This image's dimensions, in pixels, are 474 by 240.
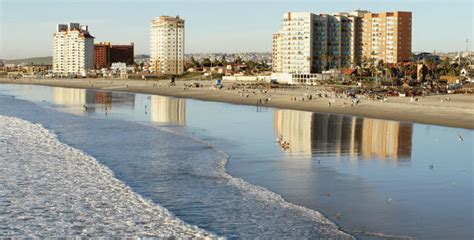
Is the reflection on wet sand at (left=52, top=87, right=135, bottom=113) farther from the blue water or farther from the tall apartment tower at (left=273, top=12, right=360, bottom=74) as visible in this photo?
the tall apartment tower at (left=273, top=12, right=360, bottom=74)

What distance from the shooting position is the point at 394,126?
33.1 m

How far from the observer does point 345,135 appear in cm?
2869

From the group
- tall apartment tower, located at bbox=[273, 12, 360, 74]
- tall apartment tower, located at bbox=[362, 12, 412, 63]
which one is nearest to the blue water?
tall apartment tower, located at bbox=[273, 12, 360, 74]

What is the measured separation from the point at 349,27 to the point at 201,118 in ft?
285

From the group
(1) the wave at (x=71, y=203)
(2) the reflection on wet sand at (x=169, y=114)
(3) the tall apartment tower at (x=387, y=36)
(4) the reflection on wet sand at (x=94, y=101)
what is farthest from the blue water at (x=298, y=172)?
(3) the tall apartment tower at (x=387, y=36)

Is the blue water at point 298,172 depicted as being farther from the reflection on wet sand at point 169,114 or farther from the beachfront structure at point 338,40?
the beachfront structure at point 338,40

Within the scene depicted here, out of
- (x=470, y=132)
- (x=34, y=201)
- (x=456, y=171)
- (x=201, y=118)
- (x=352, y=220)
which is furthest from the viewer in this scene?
(x=201, y=118)

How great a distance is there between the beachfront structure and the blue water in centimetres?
8111

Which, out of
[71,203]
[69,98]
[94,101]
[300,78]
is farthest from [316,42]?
[71,203]

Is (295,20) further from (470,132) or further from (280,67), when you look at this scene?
(470,132)

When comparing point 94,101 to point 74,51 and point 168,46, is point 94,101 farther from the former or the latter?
point 74,51

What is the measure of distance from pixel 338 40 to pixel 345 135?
93324mm

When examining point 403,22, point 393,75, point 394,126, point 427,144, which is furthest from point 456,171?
point 403,22

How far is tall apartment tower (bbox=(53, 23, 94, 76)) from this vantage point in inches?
7333
